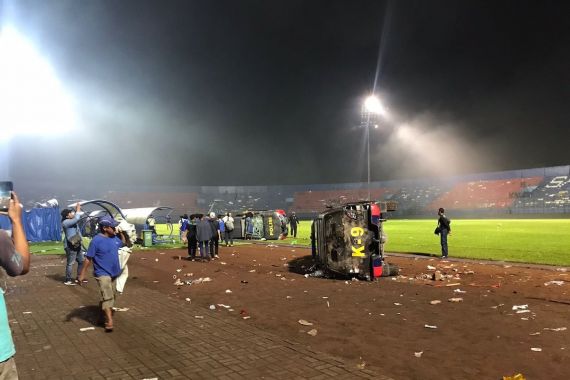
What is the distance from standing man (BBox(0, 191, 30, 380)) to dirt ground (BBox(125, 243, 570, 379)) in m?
4.06

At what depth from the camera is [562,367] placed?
5.14m

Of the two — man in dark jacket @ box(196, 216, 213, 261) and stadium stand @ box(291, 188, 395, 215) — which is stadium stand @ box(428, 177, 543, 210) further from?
man in dark jacket @ box(196, 216, 213, 261)

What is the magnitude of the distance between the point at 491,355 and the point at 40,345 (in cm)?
684

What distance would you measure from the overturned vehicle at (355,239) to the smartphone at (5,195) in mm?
9695

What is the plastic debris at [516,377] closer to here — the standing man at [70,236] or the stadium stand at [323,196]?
the standing man at [70,236]

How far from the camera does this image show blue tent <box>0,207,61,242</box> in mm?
30797

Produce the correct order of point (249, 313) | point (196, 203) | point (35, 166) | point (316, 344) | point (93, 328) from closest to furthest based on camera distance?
1. point (316, 344)
2. point (93, 328)
3. point (249, 313)
4. point (35, 166)
5. point (196, 203)

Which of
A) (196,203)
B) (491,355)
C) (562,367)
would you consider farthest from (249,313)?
(196,203)

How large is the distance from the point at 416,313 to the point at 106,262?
6.11 meters

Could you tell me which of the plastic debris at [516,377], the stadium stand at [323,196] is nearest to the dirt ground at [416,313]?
the plastic debris at [516,377]

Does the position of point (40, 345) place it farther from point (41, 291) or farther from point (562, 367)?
point (562, 367)

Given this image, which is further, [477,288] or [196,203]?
[196,203]

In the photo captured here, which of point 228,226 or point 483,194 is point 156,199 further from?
point 483,194

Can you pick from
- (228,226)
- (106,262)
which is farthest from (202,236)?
(106,262)
